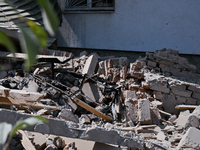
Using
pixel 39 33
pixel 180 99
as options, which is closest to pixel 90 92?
pixel 180 99

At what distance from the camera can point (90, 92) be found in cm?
639

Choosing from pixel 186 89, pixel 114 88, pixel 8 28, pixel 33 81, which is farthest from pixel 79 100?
pixel 8 28

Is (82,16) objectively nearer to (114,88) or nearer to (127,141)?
(114,88)

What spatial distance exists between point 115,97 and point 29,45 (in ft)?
18.5

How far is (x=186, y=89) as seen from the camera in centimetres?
666

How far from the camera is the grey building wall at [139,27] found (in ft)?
29.8

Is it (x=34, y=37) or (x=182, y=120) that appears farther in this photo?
(x=182, y=120)

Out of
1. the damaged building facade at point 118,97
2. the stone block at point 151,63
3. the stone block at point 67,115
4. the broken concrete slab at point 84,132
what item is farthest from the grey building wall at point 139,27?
the broken concrete slab at point 84,132

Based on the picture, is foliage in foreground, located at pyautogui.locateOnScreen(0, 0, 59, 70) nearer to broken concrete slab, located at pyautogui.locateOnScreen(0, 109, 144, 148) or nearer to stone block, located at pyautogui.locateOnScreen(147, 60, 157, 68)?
broken concrete slab, located at pyautogui.locateOnScreen(0, 109, 144, 148)

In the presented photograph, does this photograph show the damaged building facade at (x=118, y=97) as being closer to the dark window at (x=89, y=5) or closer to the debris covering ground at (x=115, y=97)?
the debris covering ground at (x=115, y=97)

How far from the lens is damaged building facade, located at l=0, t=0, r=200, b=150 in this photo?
4069mm

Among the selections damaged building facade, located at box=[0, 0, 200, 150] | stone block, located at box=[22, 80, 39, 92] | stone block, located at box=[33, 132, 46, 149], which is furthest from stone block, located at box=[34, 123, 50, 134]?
stone block, located at box=[22, 80, 39, 92]

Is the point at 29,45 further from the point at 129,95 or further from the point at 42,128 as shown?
the point at 129,95

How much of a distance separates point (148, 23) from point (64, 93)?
510 cm
